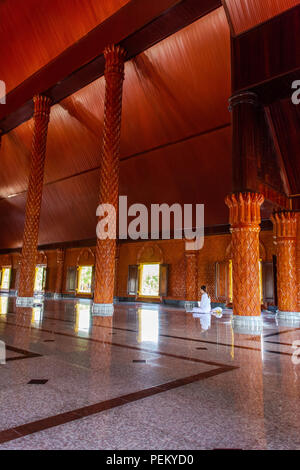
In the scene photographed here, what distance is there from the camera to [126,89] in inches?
423

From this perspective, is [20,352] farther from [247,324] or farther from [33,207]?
[33,207]

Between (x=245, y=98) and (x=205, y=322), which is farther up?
(x=245, y=98)

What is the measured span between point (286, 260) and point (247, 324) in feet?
10.9

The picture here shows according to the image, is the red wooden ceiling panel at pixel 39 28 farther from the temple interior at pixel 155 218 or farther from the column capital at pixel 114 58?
the column capital at pixel 114 58

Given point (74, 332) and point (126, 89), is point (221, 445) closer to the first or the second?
point (74, 332)

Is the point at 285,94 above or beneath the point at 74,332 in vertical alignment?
above

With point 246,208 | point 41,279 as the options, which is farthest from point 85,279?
point 246,208

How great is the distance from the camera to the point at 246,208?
5715 mm

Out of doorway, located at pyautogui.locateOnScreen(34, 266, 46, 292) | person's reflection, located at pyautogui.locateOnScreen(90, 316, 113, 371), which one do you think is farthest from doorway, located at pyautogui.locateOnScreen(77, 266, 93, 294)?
person's reflection, located at pyautogui.locateOnScreen(90, 316, 113, 371)

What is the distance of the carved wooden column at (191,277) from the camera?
13.4m

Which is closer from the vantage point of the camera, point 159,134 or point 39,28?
point 39,28

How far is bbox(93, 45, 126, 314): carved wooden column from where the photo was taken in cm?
778

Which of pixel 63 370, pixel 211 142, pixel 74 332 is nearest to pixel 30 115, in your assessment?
pixel 211 142

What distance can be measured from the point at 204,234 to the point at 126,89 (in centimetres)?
603
